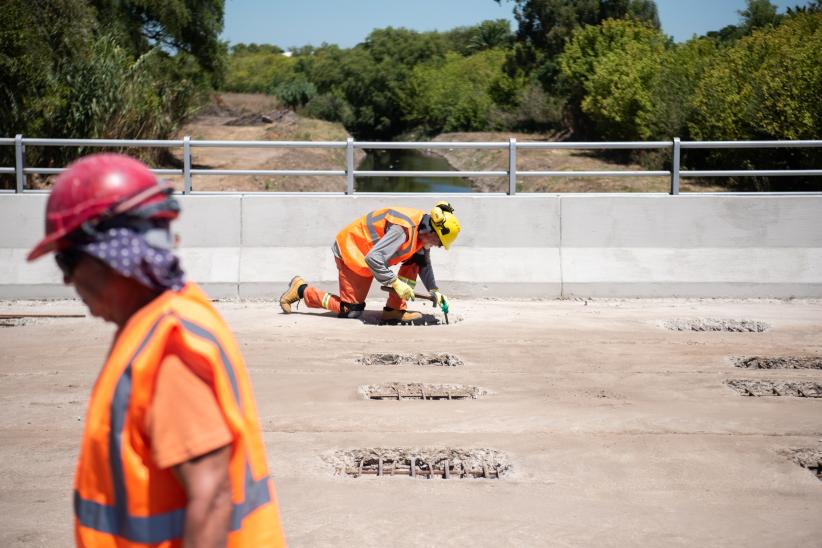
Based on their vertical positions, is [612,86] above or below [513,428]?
above

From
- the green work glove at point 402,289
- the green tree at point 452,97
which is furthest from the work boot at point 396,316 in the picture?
the green tree at point 452,97

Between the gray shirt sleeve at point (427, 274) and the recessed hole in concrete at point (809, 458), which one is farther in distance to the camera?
the gray shirt sleeve at point (427, 274)

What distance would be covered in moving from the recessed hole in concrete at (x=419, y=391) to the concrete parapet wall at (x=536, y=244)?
4160 millimetres

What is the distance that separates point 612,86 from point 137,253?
54.3 metres

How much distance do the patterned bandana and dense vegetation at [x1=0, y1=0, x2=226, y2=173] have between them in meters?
17.4

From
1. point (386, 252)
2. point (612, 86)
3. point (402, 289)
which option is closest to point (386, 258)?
point (386, 252)

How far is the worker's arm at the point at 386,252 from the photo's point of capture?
11156mm

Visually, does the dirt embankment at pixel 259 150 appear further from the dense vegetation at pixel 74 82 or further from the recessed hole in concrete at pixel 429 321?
the recessed hole in concrete at pixel 429 321

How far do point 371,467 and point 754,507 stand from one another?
7.66 ft

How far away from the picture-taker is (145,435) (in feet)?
7.77

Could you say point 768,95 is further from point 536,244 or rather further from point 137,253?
point 137,253

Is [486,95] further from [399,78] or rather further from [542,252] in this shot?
[542,252]

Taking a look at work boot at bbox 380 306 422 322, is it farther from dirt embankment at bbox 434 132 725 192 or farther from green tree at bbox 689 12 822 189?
dirt embankment at bbox 434 132 725 192

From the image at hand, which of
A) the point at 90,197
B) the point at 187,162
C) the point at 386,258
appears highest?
the point at 187,162
